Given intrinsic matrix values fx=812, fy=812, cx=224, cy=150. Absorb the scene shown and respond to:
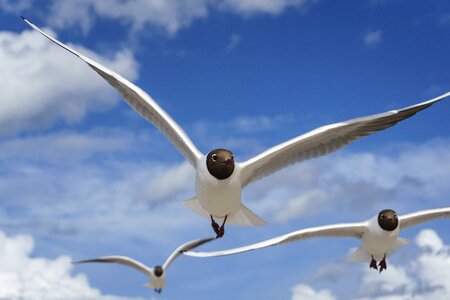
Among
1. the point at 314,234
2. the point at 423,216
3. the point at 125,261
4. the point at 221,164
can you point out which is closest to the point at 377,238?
the point at 423,216

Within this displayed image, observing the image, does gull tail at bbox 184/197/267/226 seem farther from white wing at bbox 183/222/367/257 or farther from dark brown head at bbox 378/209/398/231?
dark brown head at bbox 378/209/398/231

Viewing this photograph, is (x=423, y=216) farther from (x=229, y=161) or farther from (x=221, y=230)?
(x=229, y=161)

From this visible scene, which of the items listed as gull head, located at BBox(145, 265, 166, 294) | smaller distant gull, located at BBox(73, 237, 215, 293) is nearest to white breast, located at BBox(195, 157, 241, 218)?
smaller distant gull, located at BBox(73, 237, 215, 293)

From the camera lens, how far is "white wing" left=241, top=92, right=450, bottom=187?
513 inches

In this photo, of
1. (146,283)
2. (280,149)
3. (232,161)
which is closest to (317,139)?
(280,149)

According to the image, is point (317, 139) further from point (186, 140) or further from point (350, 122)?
point (186, 140)

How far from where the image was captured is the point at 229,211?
13023mm

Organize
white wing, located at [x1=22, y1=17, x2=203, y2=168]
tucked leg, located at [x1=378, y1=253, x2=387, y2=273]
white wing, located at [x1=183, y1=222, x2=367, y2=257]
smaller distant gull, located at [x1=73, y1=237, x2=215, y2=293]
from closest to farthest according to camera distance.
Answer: white wing, located at [x1=22, y1=17, x2=203, y2=168] < white wing, located at [x1=183, y1=222, x2=367, y2=257] < tucked leg, located at [x1=378, y1=253, x2=387, y2=273] < smaller distant gull, located at [x1=73, y1=237, x2=215, y2=293]

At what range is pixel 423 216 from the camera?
1852cm

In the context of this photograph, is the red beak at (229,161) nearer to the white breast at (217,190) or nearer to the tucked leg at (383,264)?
the white breast at (217,190)

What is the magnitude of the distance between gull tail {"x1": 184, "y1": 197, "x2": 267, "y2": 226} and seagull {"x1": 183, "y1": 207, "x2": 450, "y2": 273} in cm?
352

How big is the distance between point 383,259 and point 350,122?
22.5ft

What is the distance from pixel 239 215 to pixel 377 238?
18.6 ft

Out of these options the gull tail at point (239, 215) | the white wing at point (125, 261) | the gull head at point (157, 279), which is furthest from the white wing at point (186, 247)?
the gull tail at point (239, 215)
